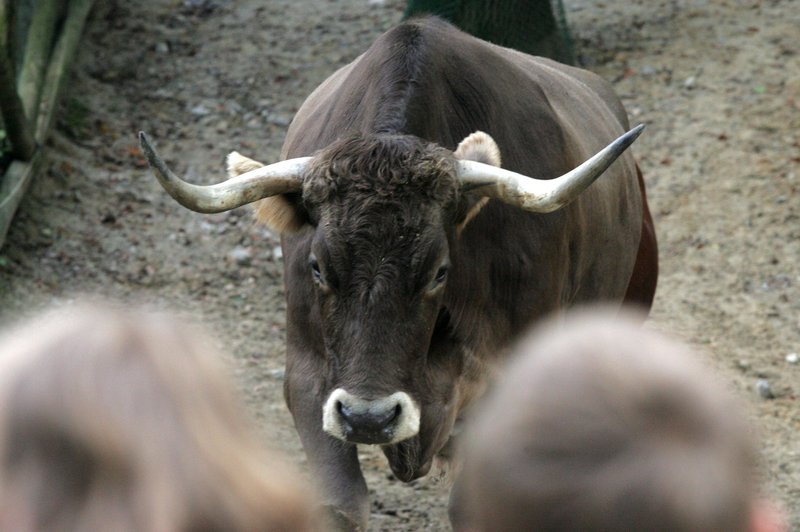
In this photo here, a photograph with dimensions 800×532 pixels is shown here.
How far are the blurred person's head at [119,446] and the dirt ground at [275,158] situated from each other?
4495 mm

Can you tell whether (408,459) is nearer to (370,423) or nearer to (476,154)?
(370,423)

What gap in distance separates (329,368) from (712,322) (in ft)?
12.3

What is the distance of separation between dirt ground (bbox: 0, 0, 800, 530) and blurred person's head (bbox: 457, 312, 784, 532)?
177 inches

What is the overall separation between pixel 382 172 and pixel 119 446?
313 centimetres

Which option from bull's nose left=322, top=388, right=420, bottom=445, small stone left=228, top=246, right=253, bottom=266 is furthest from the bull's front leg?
small stone left=228, top=246, right=253, bottom=266

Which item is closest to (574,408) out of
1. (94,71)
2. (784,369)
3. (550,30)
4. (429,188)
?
(429,188)

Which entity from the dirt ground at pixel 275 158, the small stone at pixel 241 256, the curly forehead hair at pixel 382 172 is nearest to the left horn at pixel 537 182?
the curly forehead hair at pixel 382 172

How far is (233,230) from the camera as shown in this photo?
27.1 feet

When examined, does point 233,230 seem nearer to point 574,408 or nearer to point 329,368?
point 329,368

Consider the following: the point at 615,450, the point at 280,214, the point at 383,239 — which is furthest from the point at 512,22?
the point at 615,450

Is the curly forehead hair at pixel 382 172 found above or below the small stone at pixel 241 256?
above

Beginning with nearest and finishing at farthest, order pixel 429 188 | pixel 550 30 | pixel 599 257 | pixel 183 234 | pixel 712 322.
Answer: pixel 429 188, pixel 599 257, pixel 712 322, pixel 183 234, pixel 550 30

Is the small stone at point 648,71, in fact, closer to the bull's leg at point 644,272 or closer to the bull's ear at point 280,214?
the bull's leg at point 644,272

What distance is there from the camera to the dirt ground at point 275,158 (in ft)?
23.7
